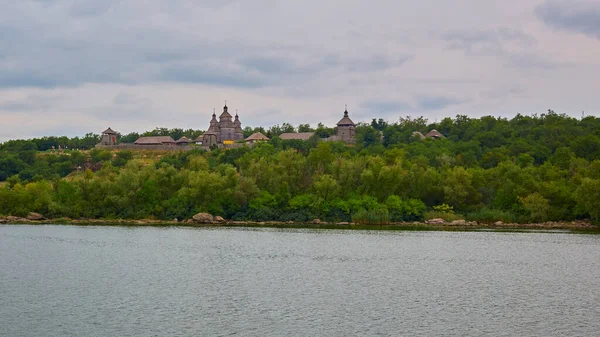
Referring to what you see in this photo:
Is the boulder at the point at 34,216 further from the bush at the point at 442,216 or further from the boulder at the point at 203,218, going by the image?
the bush at the point at 442,216

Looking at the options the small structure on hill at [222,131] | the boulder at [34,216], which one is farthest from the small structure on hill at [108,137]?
the boulder at [34,216]

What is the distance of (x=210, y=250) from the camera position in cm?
5256

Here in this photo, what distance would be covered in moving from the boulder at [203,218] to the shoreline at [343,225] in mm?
976

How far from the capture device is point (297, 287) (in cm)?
3706

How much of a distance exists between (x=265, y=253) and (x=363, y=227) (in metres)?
28.9

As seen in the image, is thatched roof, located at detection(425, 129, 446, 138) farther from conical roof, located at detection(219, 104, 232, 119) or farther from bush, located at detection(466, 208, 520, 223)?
bush, located at detection(466, 208, 520, 223)

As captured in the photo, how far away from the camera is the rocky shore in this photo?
78.0m

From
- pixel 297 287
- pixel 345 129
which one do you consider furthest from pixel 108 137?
pixel 297 287

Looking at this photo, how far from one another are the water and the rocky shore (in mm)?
16965

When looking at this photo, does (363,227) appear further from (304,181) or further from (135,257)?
(135,257)

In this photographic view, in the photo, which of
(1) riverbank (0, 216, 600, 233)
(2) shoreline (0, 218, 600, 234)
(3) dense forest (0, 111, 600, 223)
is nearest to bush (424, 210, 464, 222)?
(3) dense forest (0, 111, 600, 223)

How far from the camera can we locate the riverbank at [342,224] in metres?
76.2

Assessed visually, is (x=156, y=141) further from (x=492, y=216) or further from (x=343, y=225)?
(x=492, y=216)

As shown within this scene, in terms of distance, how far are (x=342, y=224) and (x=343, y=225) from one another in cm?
169
